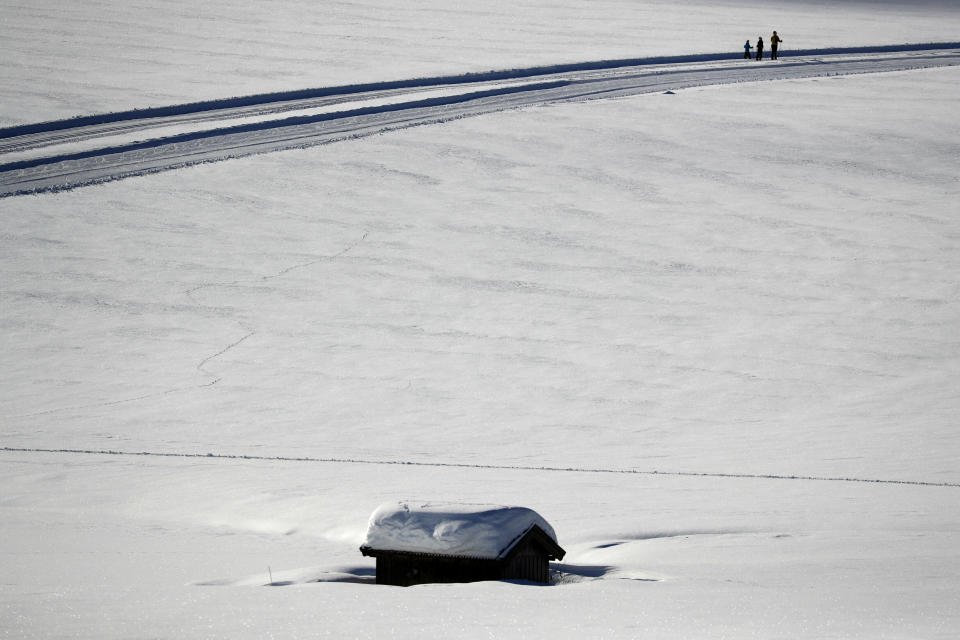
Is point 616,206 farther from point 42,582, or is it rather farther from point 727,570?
point 42,582

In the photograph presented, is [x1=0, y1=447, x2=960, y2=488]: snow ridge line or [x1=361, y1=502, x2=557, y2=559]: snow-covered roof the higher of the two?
[x1=361, y1=502, x2=557, y2=559]: snow-covered roof

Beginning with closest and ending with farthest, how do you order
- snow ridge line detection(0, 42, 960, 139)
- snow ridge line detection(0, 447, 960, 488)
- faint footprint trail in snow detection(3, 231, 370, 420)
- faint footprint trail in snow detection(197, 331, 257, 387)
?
snow ridge line detection(0, 447, 960, 488) → faint footprint trail in snow detection(3, 231, 370, 420) → faint footprint trail in snow detection(197, 331, 257, 387) → snow ridge line detection(0, 42, 960, 139)

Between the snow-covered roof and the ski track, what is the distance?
13756mm

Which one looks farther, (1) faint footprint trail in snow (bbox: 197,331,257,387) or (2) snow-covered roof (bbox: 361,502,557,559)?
(1) faint footprint trail in snow (bbox: 197,331,257,387)

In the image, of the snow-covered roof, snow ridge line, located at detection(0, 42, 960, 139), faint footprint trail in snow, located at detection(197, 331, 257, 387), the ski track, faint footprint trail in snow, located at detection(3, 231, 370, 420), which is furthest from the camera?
snow ridge line, located at detection(0, 42, 960, 139)

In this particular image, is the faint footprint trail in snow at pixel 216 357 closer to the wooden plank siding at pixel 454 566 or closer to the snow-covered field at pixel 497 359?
the snow-covered field at pixel 497 359

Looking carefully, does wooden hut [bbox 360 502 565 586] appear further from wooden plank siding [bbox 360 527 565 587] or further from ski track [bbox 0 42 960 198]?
ski track [bbox 0 42 960 198]

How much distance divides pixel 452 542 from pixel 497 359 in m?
7.67

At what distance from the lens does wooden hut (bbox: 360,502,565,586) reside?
7613mm

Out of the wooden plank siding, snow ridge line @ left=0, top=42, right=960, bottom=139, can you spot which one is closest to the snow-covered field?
the wooden plank siding

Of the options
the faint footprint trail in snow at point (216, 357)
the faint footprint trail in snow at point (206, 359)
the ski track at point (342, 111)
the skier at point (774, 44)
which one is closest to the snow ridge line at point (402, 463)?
the faint footprint trail in snow at point (206, 359)

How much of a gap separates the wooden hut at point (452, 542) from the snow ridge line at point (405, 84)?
1644 centimetres

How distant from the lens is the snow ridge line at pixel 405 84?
73.3 ft

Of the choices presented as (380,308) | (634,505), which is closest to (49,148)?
(380,308)
